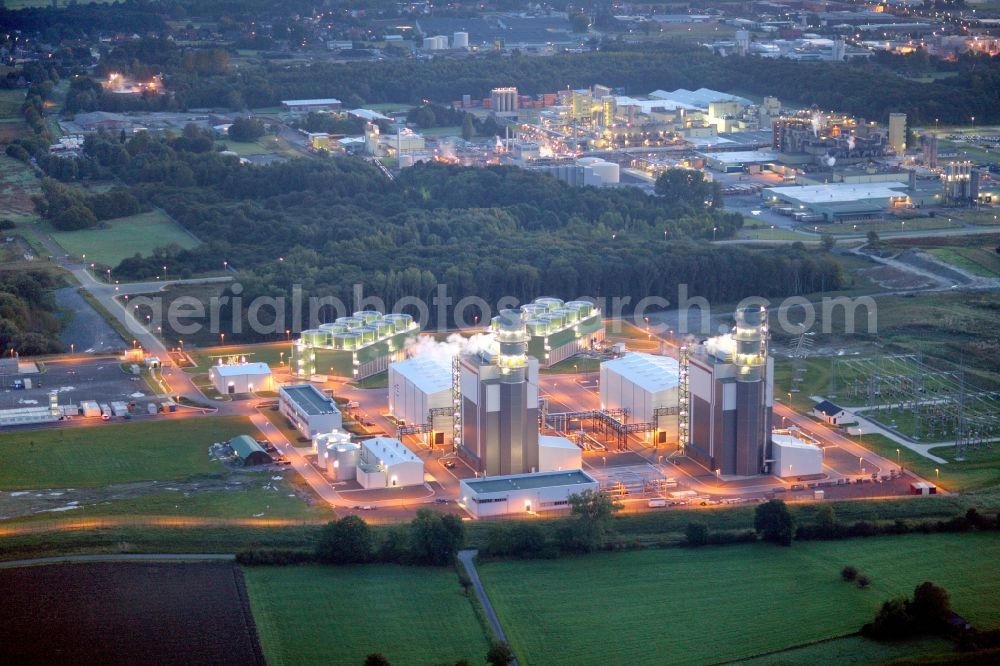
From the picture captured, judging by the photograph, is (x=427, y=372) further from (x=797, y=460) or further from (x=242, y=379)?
(x=797, y=460)

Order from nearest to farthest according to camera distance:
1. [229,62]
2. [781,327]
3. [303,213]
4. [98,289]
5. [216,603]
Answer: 1. [216,603]
2. [781,327]
3. [98,289]
4. [303,213]
5. [229,62]

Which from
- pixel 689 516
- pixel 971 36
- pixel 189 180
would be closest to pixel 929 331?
pixel 689 516

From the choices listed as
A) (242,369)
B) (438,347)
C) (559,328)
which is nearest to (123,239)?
(242,369)

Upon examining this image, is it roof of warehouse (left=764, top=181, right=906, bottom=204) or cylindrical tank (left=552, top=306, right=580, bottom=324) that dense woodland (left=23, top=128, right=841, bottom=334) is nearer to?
roof of warehouse (left=764, top=181, right=906, bottom=204)

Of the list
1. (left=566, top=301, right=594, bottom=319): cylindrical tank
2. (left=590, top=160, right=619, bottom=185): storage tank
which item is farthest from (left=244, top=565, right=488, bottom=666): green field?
(left=590, top=160, right=619, bottom=185): storage tank

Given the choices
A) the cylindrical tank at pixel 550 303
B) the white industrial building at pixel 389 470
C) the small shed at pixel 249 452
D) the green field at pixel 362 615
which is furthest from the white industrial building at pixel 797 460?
the cylindrical tank at pixel 550 303

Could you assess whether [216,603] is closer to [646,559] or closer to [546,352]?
[646,559]

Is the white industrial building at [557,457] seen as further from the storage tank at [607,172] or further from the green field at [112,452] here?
the storage tank at [607,172]
